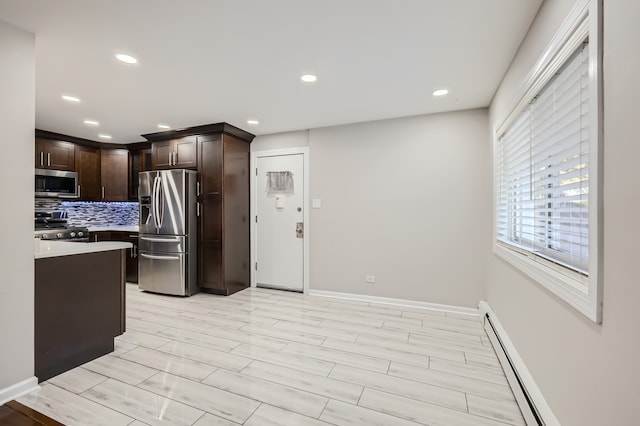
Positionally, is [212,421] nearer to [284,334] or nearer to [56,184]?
[284,334]

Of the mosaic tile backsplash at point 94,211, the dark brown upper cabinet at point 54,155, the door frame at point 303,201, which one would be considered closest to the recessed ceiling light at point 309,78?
the door frame at point 303,201

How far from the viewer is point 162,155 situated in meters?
4.42

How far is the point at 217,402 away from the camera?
1834 mm

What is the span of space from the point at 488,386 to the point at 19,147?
3532 mm

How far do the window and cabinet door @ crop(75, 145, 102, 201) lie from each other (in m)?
6.02

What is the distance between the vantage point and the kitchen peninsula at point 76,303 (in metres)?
2.06

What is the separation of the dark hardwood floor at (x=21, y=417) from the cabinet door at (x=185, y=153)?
121 inches

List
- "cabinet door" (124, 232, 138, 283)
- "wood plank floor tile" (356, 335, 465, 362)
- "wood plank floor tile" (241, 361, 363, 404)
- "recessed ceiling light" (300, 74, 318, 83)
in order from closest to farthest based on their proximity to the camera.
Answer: "wood plank floor tile" (241, 361, 363, 404) < "wood plank floor tile" (356, 335, 465, 362) < "recessed ceiling light" (300, 74, 318, 83) < "cabinet door" (124, 232, 138, 283)

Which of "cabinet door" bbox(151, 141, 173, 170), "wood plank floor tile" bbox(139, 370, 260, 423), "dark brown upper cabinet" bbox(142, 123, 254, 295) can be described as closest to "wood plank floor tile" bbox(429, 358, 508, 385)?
"wood plank floor tile" bbox(139, 370, 260, 423)

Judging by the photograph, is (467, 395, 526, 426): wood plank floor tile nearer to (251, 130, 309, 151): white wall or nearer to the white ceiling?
the white ceiling

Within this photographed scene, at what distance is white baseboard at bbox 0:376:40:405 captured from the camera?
1.79m

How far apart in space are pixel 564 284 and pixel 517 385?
962mm

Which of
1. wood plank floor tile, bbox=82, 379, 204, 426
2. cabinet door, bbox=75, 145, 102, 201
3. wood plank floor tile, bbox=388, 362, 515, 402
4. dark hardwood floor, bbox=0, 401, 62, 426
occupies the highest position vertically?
cabinet door, bbox=75, 145, 102, 201

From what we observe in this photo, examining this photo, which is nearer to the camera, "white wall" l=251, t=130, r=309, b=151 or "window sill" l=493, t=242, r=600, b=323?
"window sill" l=493, t=242, r=600, b=323
